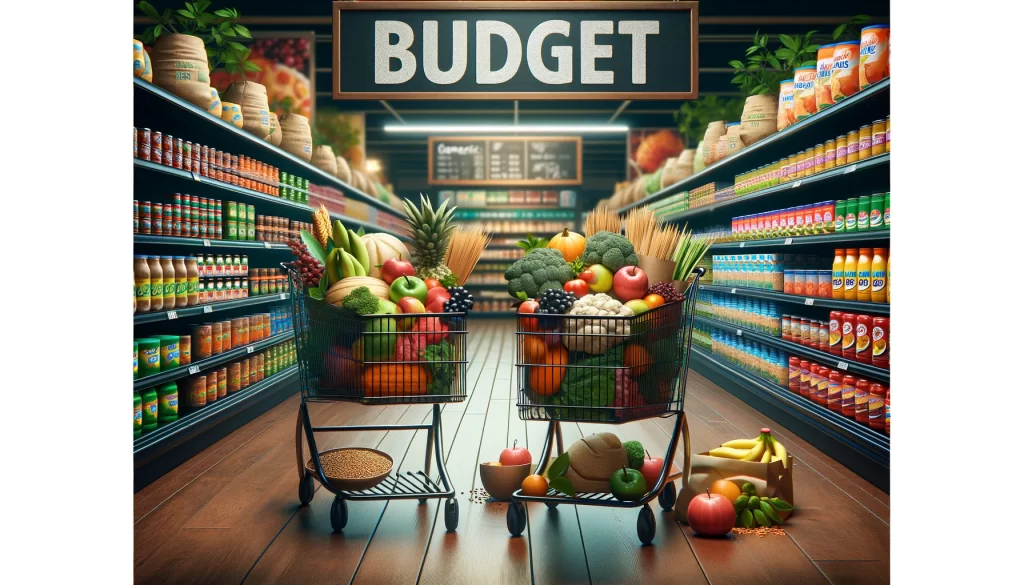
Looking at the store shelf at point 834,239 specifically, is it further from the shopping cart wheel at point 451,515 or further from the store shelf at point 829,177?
the shopping cart wheel at point 451,515

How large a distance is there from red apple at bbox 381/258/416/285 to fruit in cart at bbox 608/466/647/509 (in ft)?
3.39

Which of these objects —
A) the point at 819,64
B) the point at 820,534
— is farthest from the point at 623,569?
the point at 819,64

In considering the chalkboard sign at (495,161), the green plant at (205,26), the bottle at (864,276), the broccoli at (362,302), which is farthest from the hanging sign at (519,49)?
the chalkboard sign at (495,161)

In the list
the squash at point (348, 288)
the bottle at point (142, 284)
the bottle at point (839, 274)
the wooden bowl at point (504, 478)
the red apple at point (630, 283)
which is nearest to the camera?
the red apple at point (630, 283)

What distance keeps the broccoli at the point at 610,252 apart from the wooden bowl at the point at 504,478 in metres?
0.89

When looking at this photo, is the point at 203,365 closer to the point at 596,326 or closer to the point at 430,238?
the point at 430,238

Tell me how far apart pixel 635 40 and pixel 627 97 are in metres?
0.24

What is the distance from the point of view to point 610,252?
262 cm

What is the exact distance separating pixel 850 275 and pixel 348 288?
8.34 feet

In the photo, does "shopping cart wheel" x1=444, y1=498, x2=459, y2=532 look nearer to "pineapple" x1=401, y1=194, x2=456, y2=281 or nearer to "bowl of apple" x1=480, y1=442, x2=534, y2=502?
"bowl of apple" x1=480, y1=442, x2=534, y2=502

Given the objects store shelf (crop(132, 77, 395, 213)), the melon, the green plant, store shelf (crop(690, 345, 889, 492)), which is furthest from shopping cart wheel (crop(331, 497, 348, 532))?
the green plant

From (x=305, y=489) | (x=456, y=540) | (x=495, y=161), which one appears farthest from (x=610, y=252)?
(x=495, y=161)

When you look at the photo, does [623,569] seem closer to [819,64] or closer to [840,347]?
[840,347]

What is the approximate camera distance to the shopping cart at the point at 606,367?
247cm
